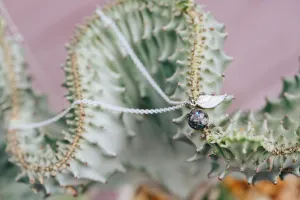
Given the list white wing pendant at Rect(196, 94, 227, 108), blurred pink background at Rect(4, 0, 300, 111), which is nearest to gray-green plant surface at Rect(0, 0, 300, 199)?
white wing pendant at Rect(196, 94, 227, 108)

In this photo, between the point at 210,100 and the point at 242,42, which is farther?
the point at 242,42

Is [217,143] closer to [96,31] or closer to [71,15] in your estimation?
[96,31]

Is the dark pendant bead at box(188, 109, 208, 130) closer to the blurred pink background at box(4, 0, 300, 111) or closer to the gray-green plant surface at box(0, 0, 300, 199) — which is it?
the gray-green plant surface at box(0, 0, 300, 199)

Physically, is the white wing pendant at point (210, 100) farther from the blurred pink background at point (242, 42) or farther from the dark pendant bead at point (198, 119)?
the blurred pink background at point (242, 42)

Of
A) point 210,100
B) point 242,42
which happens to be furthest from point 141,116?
point 242,42

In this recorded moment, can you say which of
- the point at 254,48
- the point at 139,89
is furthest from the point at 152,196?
Result: the point at 254,48

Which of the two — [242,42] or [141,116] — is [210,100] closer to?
[141,116]
